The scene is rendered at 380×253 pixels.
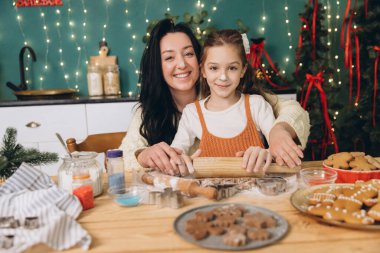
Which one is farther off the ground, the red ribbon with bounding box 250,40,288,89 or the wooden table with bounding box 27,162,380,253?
the red ribbon with bounding box 250,40,288,89

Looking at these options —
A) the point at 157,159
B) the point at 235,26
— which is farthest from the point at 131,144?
the point at 235,26

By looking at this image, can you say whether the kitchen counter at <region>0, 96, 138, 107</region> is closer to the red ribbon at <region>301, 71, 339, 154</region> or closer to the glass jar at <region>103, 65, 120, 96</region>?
the glass jar at <region>103, 65, 120, 96</region>

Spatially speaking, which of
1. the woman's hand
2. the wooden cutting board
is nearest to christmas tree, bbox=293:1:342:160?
the woman's hand

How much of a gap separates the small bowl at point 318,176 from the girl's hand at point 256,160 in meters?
0.12

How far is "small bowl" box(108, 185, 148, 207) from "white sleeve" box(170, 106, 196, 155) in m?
0.68

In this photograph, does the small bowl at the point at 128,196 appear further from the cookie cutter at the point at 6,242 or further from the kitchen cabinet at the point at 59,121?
the kitchen cabinet at the point at 59,121

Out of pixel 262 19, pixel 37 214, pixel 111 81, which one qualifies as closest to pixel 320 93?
pixel 262 19

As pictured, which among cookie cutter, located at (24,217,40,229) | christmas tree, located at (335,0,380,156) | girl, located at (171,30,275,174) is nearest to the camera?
cookie cutter, located at (24,217,40,229)

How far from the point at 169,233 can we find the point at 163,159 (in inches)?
17.1

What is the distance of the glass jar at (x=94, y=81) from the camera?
3.26 meters

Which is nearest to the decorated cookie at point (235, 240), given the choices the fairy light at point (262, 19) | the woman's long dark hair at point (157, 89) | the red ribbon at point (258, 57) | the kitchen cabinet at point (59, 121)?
the woman's long dark hair at point (157, 89)

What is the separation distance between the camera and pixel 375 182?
0.99 metres

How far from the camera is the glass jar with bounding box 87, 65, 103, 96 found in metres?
3.26

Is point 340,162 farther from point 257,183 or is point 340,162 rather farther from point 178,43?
point 178,43
